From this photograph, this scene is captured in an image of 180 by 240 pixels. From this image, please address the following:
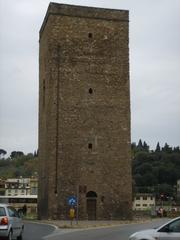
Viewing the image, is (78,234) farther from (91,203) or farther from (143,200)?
(143,200)

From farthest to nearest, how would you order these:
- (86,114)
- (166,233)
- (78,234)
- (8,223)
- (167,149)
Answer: (167,149), (86,114), (78,234), (8,223), (166,233)

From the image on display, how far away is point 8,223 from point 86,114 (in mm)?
30185

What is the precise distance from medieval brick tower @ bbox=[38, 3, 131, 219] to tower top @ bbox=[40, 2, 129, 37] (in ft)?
0.28

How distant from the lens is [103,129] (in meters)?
49.2

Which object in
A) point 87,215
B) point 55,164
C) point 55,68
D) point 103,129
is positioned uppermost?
point 55,68

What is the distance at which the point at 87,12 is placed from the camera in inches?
2003

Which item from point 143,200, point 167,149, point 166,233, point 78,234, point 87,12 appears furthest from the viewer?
point 167,149

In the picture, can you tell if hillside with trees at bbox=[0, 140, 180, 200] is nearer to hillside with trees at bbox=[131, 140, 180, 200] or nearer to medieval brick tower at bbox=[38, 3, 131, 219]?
hillside with trees at bbox=[131, 140, 180, 200]

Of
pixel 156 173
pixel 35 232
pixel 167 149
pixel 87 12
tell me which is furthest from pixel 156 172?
pixel 35 232

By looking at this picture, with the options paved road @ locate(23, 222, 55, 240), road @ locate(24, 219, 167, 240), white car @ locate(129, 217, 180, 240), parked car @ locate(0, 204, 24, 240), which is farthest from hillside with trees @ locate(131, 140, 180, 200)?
white car @ locate(129, 217, 180, 240)

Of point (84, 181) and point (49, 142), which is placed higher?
point (49, 142)

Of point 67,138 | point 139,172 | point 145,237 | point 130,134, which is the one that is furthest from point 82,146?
point 139,172

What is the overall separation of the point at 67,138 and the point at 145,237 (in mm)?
34116

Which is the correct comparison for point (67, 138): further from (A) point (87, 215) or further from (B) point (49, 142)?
(A) point (87, 215)
